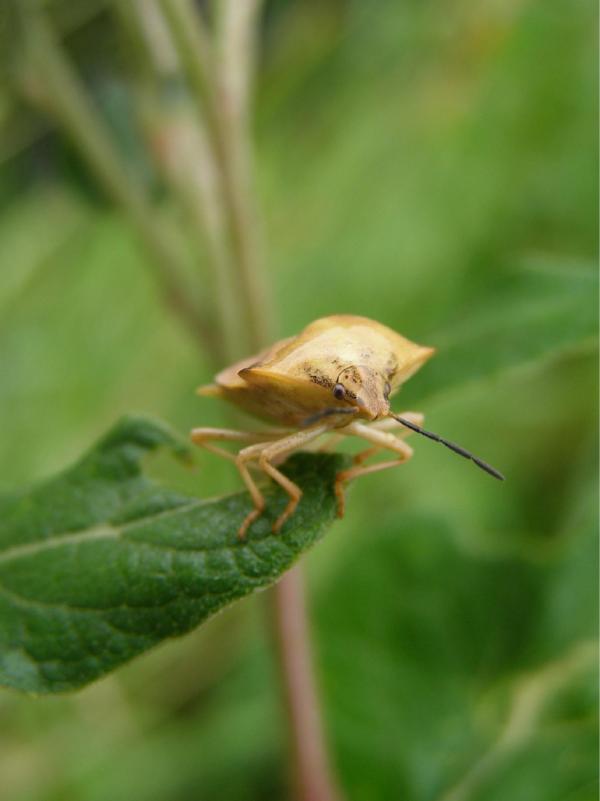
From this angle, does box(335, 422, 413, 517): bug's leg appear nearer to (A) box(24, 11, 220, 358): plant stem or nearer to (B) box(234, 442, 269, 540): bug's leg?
(B) box(234, 442, 269, 540): bug's leg

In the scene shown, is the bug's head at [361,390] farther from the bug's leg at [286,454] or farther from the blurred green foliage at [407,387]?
the blurred green foliage at [407,387]

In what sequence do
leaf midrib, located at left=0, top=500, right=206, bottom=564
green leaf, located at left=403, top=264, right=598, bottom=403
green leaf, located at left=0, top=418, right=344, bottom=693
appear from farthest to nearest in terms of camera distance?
green leaf, located at left=403, top=264, right=598, bottom=403 → leaf midrib, located at left=0, top=500, right=206, bottom=564 → green leaf, located at left=0, top=418, right=344, bottom=693

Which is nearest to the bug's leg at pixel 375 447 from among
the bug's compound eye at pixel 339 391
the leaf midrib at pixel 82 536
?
the bug's compound eye at pixel 339 391

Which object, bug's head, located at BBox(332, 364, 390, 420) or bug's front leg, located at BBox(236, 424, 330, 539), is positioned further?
bug's head, located at BBox(332, 364, 390, 420)

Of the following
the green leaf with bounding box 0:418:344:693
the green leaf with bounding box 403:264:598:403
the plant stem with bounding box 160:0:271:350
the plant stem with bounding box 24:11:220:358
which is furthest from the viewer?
the plant stem with bounding box 24:11:220:358

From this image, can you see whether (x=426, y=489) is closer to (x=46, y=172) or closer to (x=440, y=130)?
(x=440, y=130)

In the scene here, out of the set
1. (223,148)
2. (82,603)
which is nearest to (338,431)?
(82,603)

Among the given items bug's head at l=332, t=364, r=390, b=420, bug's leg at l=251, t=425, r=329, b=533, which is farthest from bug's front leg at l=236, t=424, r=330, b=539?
bug's head at l=332, t=364, r=390, b=420
